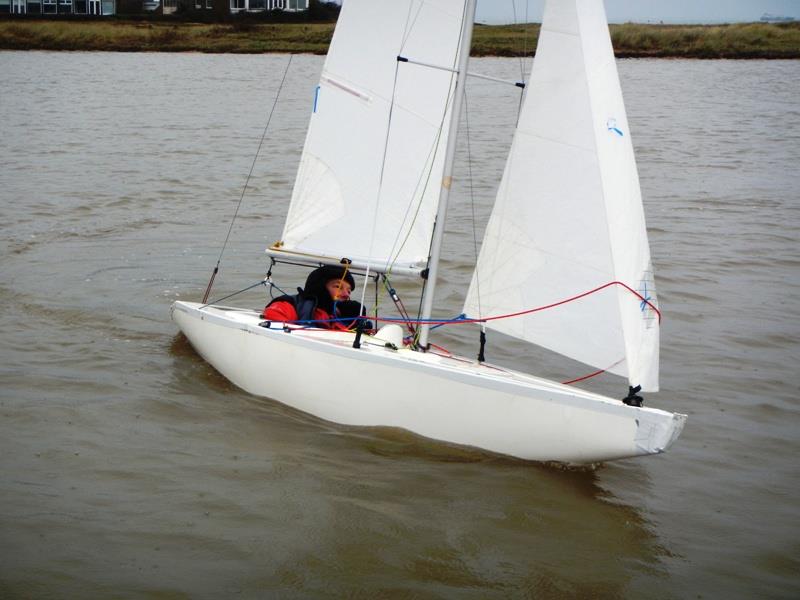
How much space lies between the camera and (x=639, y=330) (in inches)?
238

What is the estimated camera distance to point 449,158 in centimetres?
679

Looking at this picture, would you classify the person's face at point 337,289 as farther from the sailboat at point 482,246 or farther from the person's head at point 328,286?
the sailboat at point 482,246

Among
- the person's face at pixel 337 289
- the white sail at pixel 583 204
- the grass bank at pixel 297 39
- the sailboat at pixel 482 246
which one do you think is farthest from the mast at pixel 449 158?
the grass bank at pixel 297 39

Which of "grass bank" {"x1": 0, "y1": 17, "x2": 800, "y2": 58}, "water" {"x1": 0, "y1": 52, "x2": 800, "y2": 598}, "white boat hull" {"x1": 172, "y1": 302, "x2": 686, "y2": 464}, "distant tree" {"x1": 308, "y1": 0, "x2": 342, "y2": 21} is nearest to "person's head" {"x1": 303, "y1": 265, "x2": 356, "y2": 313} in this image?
"white boat hull" {"x1": 172, "y1": 302, "x2": 686, "y2": 464}

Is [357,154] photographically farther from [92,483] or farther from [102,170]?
[102,170]

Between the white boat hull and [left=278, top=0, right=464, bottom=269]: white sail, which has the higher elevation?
[left=278, top=0, right=464, bottom=269]: white sail

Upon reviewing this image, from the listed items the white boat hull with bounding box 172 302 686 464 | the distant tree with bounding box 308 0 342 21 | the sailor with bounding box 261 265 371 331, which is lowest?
the white boat hull with bounding box 172 302 686 464

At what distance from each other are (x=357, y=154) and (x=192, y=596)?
12.1 feet

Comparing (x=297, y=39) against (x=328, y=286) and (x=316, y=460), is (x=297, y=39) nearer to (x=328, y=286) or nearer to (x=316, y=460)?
(x=328, y=286)

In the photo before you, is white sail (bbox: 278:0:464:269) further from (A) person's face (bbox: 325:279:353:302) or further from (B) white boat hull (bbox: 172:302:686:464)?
(B) white boat hull (bbox: 172:302:686:464)

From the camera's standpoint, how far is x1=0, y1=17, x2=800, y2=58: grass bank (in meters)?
48.6

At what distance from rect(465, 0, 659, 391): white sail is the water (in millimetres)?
1036

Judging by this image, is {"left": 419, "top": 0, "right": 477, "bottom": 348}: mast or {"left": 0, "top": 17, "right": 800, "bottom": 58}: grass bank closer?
{"left": 419, "top": 0, "right": 477, "bottom": 348}: mast

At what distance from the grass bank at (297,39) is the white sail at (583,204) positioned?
40255 millimetres
